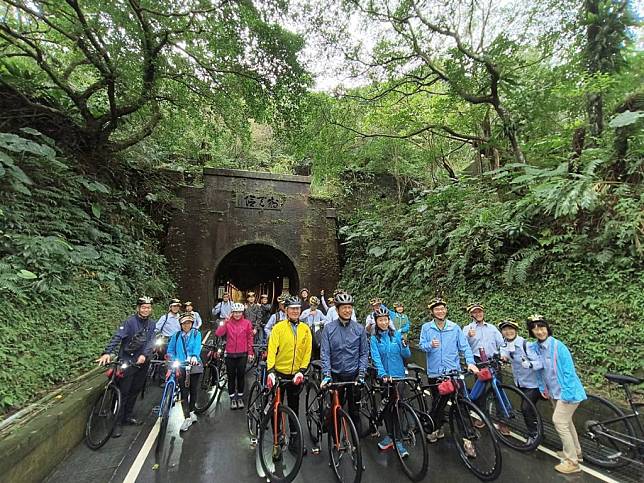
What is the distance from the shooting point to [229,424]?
500 centimetres

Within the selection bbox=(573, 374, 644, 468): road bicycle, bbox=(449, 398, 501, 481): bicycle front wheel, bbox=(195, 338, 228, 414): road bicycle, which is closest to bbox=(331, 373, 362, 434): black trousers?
bbox=(449, 398, 501, 481): bicycle front wheel

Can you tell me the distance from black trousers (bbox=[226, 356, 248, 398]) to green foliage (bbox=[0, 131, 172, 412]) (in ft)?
7.55

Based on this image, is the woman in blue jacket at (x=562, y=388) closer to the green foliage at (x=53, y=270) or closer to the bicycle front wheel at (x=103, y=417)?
the bicycle front wheel at (x=103, y=417)

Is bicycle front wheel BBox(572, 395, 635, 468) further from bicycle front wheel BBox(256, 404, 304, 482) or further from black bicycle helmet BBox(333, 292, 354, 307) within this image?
bicycle front wheel BBox(256, 404, 304, 482)

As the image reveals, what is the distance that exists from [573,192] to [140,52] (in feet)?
29.0

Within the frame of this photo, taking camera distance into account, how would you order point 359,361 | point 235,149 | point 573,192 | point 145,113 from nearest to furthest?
1. point 359,361
2. point 573,192
3. point 145,113
4. point 235,149

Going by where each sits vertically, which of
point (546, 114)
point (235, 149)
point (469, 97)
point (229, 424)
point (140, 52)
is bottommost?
point (229, 424)

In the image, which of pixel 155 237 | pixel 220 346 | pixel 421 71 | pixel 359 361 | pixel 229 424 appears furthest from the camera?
pixel 155 237

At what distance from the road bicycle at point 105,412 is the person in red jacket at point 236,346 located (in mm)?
1445

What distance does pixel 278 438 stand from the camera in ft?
11.8

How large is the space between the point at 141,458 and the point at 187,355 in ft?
4.76

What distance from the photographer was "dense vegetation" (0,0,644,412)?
5340mm

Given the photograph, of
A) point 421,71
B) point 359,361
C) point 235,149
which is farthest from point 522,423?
point 235,149

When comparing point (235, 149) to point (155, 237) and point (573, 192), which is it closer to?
point (155, 237)
